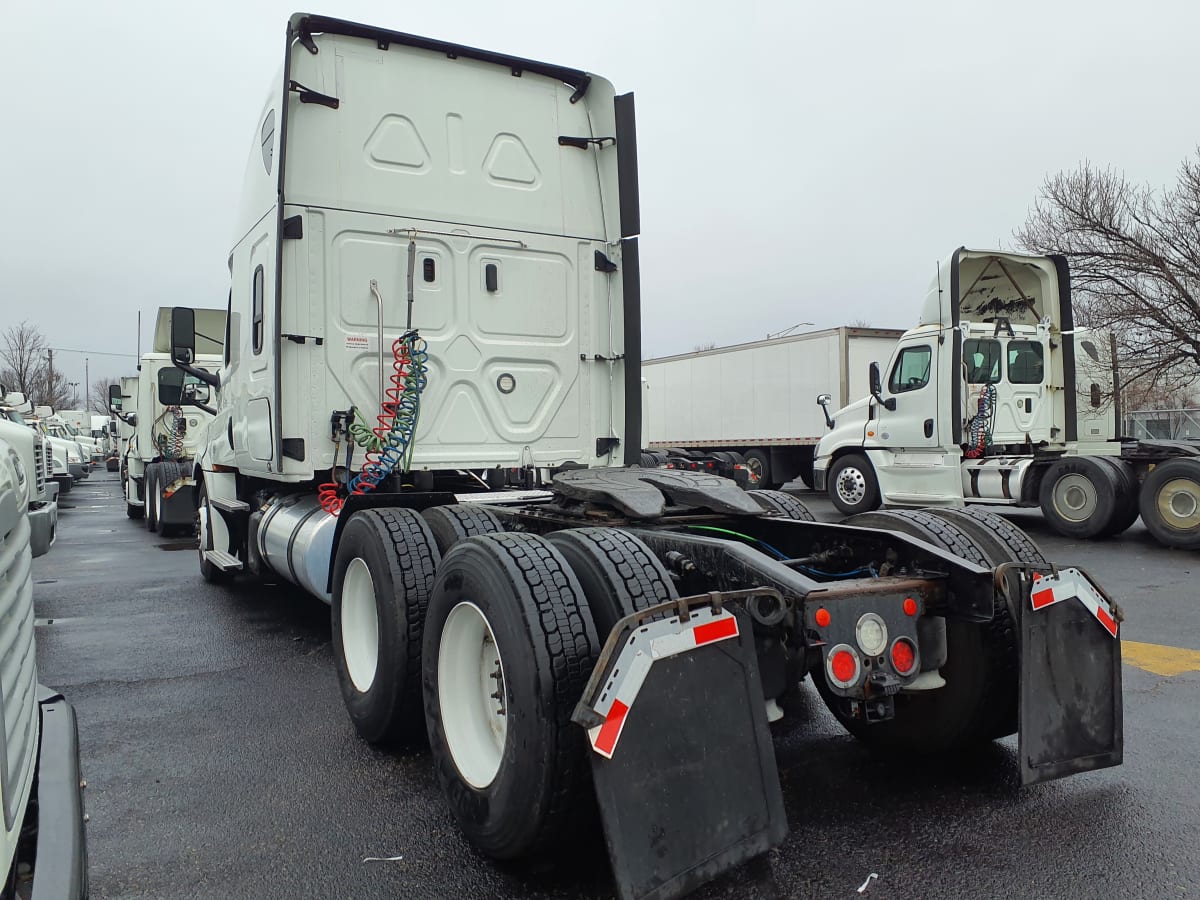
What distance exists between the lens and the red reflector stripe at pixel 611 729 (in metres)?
2.28

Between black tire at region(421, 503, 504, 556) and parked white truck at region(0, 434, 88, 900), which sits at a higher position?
black tire at region(421, 503, 504, 556)

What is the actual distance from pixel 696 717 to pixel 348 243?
3923mm

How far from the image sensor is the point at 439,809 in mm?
3309

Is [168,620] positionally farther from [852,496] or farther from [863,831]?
[852,496]

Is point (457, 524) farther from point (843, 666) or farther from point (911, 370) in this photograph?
point (911, 370)

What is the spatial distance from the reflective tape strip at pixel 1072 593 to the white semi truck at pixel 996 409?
848 centimetres

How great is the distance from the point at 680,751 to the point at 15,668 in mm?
1575

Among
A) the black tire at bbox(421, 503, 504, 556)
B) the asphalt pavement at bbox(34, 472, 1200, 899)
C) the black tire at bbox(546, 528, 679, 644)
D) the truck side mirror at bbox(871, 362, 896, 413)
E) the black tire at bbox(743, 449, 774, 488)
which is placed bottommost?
Answer: the asphalt pavement at bbox(34, 472, 1200, 899)

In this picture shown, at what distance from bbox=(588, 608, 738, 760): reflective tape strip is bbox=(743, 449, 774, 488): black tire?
16.9m

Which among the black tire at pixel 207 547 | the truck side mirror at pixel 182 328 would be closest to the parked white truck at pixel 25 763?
the truck side mirror at pixel 182 328

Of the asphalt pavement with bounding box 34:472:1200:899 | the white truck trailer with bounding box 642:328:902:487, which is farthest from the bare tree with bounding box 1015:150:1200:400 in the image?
the asphalt pavement with bounding box 34:472:1200:899

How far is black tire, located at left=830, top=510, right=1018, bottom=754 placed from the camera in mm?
3195

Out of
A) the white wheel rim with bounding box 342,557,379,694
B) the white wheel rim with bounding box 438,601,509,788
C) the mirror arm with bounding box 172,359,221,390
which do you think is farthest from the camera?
the mirror arm with bounding box 172,359,221,390

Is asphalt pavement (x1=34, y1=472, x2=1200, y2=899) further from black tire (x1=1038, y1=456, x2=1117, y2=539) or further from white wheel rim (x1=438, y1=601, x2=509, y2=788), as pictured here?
black tire (x1=1038, y1=456, x2=1117, y2=539)
